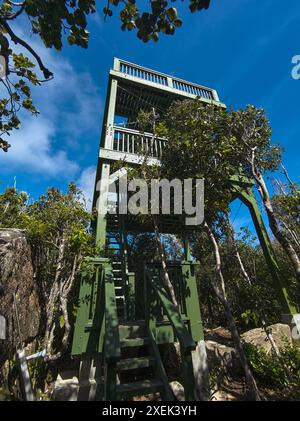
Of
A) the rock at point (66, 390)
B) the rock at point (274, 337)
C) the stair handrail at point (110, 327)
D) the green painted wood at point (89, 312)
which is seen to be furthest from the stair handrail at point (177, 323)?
the rock at point (274, 337)

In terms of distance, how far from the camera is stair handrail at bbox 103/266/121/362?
7.78ft

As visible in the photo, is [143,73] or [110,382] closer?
[110,382]

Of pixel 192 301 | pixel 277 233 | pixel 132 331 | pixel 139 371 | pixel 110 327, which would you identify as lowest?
pixel 139 371

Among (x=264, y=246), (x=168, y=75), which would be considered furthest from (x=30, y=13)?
Answer: (x=168, y=75)

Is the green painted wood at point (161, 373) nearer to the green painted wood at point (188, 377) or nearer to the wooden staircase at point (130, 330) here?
the wooden staircase at point (130, 330)

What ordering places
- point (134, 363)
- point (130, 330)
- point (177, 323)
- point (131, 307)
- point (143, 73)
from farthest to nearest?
point (143, 73) → point (131, 307) → point (130, 330) → point (134, 363) → point (177, 323)

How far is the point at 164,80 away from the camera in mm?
8859

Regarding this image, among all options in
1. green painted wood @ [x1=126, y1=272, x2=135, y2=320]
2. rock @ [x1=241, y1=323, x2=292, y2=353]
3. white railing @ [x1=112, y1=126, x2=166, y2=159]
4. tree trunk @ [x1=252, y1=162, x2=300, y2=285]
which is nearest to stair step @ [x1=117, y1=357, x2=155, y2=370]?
green painted wood @ [x1=126, y1=272, x2=135, y2=320]

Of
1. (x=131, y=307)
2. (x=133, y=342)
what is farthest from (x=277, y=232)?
(x=131, y=307)

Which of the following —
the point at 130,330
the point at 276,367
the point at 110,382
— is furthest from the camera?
the point at 276,367

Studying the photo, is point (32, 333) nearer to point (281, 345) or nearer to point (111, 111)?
point (281, 345)

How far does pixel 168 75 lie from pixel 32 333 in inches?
381

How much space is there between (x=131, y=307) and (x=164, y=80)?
856cm

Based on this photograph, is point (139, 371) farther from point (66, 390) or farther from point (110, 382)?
point (110, 382)
